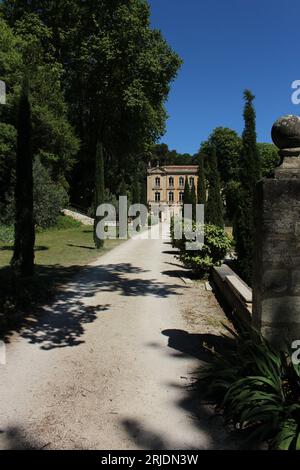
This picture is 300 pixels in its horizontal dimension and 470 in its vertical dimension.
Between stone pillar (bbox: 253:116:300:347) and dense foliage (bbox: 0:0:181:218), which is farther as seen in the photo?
dense foliage (bbox: 0:0:181:218)

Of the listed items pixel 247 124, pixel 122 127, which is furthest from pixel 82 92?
pixel 247 124

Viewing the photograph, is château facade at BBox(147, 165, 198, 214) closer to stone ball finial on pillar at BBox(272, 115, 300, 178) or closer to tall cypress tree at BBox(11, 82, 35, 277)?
tall cypress tree at BBox(11, 82, 35, 277)

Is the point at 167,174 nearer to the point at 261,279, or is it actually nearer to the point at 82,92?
the point at 82,92

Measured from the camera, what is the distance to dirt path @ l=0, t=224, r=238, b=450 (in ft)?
11.2

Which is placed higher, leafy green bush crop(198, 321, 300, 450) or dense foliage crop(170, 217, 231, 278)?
dense foliage crop(170, 217, 231, 278)

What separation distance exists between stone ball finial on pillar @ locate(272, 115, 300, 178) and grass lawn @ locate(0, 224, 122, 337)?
187 inches

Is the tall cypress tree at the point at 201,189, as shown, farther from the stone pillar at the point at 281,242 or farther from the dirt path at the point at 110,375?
the stone pillar at the point at 281,242

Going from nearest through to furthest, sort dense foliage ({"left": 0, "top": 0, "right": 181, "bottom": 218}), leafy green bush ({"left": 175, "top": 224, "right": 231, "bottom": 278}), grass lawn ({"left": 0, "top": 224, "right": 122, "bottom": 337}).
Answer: grass lawn ({"left": 0, "top": 224, "right": 122, "bottom": 337}) < leafy green bush ({"left": 175, "top": 224, "right": 231, "bottom": 278}) < dense foliage ({"left": 0, "top": 0, "right": 181, "bottom": 218})

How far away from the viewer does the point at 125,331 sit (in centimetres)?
648

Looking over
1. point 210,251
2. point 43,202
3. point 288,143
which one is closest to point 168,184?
point 43,202

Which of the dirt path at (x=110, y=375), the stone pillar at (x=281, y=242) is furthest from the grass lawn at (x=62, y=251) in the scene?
the stone pillar at (x=281, y=242)

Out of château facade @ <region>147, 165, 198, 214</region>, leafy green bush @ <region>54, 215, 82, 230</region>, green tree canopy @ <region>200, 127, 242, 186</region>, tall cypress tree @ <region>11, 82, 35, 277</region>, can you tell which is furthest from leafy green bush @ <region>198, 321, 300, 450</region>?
château facade @ <region>147, 165, 198, 214</region>

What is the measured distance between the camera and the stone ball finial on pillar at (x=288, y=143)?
4016 mm

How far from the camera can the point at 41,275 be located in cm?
1154
